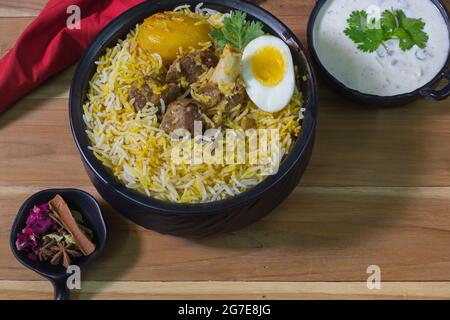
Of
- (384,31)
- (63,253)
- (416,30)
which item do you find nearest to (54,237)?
(63,253)

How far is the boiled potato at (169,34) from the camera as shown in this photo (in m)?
1.91

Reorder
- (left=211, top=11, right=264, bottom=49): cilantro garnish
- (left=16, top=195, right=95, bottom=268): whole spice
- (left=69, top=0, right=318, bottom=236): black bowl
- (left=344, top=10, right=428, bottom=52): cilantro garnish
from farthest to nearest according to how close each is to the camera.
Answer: (left=344, top=10, right=428, bottom=52): cilantro garnish → (left=211, top=11, right=264, bottom=49): cilantro garnish → (left=16, top=195, right=95, bottom=268): whole spice → (left=69, top=0, right=318, bottom=236): black bowl

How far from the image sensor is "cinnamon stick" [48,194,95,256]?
1794 millimetres

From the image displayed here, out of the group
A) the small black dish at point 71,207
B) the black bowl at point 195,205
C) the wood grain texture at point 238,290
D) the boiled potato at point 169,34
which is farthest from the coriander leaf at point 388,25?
the small black dish at point 71,207

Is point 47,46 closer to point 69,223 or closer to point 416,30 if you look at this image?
point 69,223

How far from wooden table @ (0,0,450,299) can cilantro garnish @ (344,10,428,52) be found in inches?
8.7

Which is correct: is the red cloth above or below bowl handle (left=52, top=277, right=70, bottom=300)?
above

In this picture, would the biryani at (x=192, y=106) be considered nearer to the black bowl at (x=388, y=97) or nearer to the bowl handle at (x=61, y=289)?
the black bowl at (x=388, y=97)

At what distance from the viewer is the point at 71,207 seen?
188 centimetres

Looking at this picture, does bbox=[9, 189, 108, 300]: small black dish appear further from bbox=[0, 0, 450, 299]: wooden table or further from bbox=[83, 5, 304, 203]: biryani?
bbox=[83, 5, 304, 203]: biryani

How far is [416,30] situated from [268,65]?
0.65 metres

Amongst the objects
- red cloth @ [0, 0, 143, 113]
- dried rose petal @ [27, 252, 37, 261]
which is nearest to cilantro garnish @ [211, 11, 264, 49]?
red cloth @ [0, 0, 143, 113]

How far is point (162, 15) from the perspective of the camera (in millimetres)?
1946

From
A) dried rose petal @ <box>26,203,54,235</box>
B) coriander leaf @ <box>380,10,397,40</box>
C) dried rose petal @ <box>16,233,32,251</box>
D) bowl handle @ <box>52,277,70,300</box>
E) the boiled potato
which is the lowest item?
bowl handle @ <box>52,277,70,300</box>
